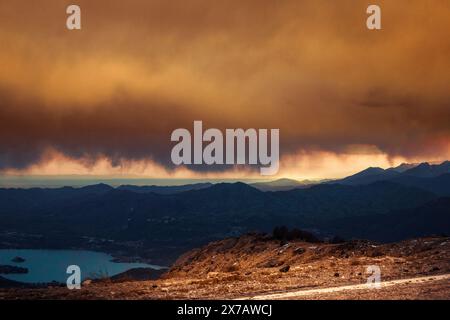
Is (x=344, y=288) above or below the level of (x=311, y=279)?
above

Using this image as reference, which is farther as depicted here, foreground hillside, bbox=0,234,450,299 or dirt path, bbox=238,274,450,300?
foreground hillside, bbox=0,234,450,299

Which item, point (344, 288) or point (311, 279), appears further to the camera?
point (311, 279)

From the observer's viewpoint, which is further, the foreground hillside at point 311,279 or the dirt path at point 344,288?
the foreground hillside at point 311,279

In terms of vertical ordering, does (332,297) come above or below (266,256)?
above
